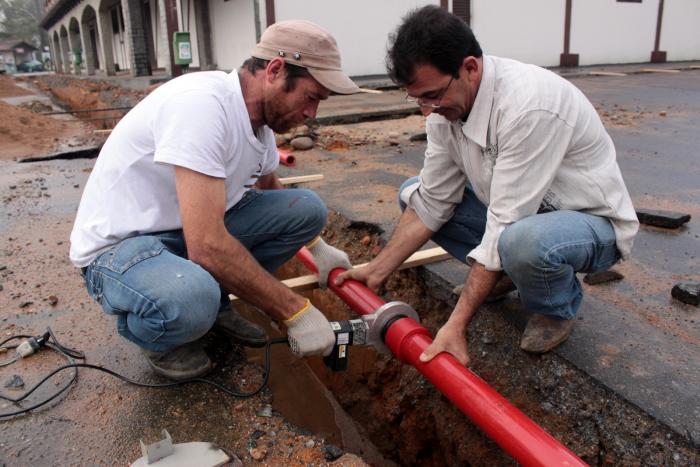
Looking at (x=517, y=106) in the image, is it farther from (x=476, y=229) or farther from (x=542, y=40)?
(x=542, y=40)

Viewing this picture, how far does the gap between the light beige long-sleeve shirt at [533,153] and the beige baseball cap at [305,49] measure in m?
0.55

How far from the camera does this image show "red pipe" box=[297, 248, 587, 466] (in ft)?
4.97

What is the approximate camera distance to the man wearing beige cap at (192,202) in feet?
6.27

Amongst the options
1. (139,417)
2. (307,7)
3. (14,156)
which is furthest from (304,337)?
(307,7)

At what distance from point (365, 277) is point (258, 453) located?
37.6 inches

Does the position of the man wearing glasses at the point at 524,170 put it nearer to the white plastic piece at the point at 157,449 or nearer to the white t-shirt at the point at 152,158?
the white t-shirt at the point at 152,158

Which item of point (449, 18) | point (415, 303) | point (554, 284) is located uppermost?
point (449, 18)

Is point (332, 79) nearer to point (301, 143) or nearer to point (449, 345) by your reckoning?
point (449, 345)

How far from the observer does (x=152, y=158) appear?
2.09 m

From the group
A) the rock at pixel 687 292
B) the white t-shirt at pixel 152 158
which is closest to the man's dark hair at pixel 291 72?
the white t-shirt at pixel 152 158

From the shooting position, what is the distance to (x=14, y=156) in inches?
304

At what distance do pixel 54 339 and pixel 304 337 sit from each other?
1.35m

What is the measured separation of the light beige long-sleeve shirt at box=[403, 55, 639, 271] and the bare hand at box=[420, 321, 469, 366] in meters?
0.26

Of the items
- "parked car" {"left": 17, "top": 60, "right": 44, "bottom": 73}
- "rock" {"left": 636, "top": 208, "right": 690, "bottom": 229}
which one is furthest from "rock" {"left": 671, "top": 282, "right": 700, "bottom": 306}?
"parked car" {"left": 17, "top": 60, "right": 44, "bottom": 73}
